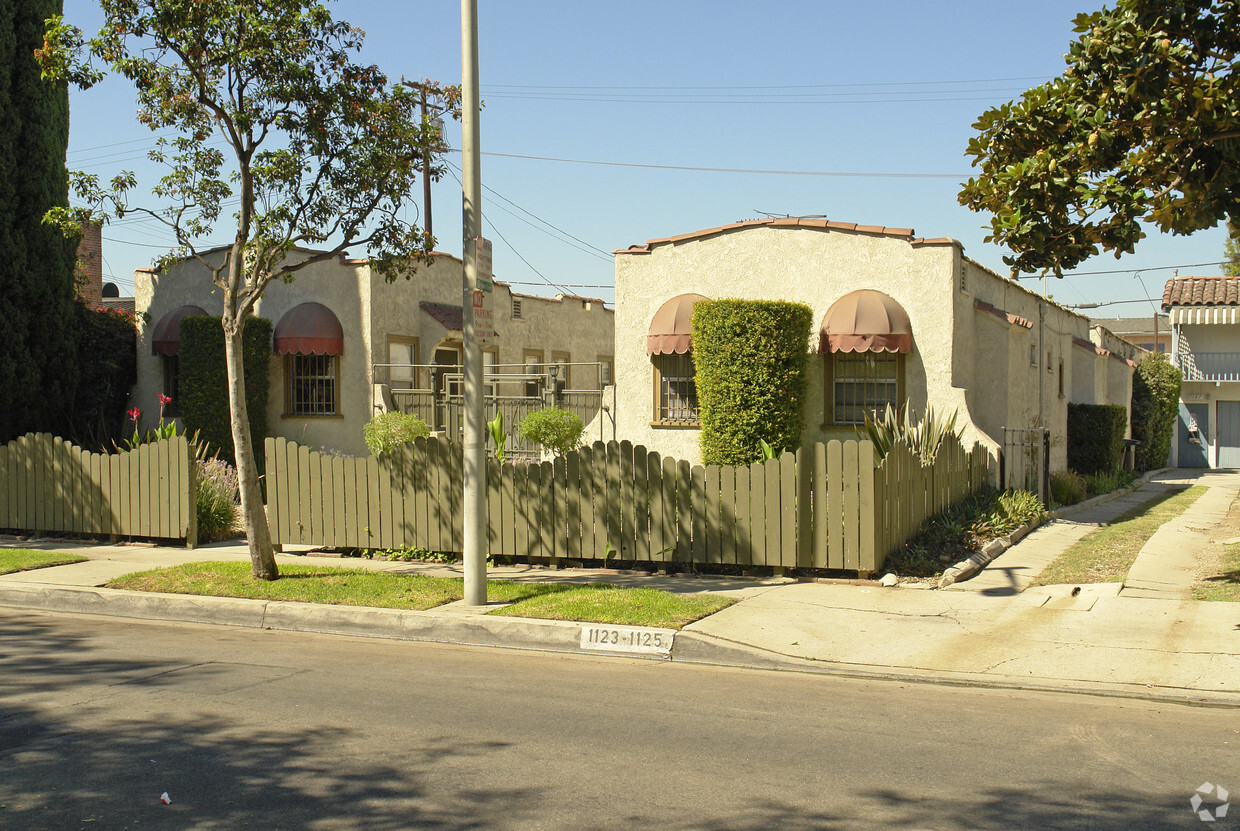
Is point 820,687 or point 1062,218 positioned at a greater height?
point 1062,218

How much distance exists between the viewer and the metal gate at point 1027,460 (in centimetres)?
1570

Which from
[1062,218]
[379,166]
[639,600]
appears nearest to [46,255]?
[379,166]

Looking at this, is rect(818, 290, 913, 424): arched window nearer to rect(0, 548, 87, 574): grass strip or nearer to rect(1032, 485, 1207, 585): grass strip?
rect(1032, 485, 1207, 585): grass strip

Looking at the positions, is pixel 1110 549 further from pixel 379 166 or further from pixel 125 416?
pixel 125 416

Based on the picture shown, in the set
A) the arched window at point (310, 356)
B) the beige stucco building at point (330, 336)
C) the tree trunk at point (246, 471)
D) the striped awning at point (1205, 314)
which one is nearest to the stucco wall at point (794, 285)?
the beige stucco building at point (330, 336)

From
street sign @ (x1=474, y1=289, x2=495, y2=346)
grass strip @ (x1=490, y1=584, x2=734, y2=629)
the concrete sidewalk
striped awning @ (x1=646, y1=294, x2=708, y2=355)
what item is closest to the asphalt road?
the concrete sidewalk

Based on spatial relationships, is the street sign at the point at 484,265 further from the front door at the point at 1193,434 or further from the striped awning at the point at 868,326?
the front door at the point at 1193,434

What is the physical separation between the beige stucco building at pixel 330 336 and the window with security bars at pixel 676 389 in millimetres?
2369

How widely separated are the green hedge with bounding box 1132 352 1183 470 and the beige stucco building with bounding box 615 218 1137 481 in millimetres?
12784

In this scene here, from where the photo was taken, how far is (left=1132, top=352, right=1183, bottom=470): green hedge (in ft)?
91.4

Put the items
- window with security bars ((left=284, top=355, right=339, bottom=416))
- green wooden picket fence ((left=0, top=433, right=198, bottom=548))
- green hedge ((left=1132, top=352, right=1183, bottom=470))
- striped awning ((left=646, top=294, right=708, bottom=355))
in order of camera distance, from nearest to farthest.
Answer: green wooden picket fence ((left=0, top=433, right=198, bottom=548)), striped awning ((left=646, top=294, right=708, bottom=355)), window with security bars ((left=284, top=355, right=339, bottom=416)), green hedge ((left=1132, top=352, right=1183, bottom=470))

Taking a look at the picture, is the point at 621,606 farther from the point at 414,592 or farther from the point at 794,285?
the point at 794,285

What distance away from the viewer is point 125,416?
2042 centimetres

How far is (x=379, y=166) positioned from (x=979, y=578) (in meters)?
7.69
